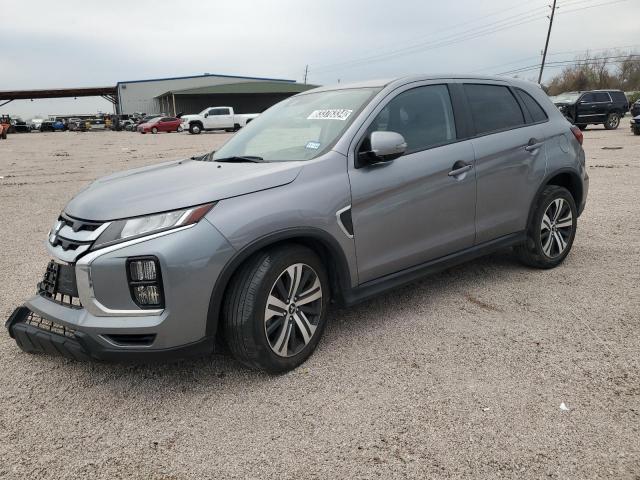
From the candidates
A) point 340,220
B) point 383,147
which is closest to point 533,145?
point 383,147

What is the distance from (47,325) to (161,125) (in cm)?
4251

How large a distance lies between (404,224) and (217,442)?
1.82 metres

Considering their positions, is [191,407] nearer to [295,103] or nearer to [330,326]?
[330,326]

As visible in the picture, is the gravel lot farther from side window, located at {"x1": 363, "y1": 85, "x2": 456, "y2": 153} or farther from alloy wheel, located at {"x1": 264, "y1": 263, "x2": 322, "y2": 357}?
side window, located at {"x1": 363, "y1": 85, "x2": 456, "y2": 153}

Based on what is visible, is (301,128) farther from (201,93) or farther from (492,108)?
(201,93)

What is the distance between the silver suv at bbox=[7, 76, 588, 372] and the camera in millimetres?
2705

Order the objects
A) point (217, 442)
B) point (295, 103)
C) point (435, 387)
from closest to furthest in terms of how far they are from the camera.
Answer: point (217, 442)
point (435, 387)
point (295, 103)

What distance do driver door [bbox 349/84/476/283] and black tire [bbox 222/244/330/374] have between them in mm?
531

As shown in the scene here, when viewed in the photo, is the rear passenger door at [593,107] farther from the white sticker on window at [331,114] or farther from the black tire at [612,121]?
the white sticker on window at [331,114]

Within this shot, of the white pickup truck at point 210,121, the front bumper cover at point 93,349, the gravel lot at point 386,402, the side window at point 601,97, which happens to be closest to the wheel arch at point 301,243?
the front bumper cover at point 93,349

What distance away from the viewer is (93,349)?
2723mm

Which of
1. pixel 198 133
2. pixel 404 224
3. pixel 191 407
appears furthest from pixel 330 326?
pixel 198 133

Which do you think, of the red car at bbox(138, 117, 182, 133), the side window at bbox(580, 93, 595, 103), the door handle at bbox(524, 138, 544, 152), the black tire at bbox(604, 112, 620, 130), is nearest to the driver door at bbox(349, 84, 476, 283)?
the door handle at bbox(524, 138, 544, 152)

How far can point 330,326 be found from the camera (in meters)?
3.83
